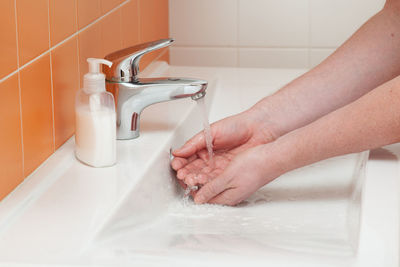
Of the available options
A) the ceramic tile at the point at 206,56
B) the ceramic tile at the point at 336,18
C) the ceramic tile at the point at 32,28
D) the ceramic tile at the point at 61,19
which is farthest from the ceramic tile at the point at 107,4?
the ceramic tile at the point at 336,18

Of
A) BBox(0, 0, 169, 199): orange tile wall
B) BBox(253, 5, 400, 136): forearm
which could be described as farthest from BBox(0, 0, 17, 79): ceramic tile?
BBox(253, 5, 400, 136): forearm

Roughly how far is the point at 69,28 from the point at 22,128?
24 centimetres

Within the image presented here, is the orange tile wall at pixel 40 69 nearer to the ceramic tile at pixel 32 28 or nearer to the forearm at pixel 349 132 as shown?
the ceramic tile at pixel 32 28

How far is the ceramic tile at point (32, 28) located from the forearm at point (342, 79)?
405 millimetres

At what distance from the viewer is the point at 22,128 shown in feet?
3.04

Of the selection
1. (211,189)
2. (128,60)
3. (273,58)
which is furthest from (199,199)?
(273,58)

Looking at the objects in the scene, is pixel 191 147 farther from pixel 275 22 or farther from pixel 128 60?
pixel 275 22

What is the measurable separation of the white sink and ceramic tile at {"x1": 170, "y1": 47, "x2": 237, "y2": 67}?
55 centimetres

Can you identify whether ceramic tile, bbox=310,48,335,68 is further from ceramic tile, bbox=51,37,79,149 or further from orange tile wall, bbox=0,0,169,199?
ceramic tile, bbox=51,37,79,149

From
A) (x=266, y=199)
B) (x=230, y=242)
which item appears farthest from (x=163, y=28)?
(x=230, y=242)

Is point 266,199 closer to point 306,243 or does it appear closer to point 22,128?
point 306,243

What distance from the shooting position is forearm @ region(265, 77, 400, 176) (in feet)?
3.12

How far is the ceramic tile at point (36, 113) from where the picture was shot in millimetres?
938

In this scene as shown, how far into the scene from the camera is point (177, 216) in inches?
41.4
